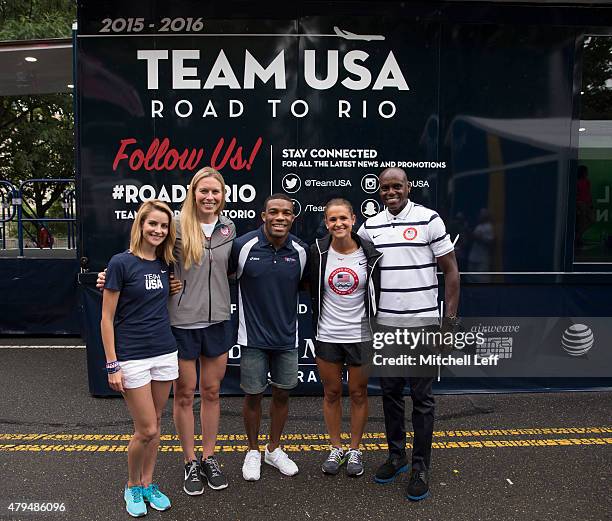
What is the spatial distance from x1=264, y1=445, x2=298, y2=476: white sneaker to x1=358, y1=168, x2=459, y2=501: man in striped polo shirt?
0.75m

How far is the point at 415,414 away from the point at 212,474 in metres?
1.26

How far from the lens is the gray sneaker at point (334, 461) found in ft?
11.5

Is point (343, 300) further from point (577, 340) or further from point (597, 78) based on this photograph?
point (597, 78)

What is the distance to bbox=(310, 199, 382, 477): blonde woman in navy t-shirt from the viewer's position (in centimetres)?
325

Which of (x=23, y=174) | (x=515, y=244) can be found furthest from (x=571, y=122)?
(x=23, y=174)

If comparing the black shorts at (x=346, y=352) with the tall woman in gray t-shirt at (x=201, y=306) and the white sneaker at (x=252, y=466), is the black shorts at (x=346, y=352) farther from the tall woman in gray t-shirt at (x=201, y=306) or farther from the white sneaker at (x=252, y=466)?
the white sneaker at (x=252, y=466)

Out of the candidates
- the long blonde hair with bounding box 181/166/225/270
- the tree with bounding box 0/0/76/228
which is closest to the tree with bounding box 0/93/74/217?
the tree with bounding box 0/0/76/228

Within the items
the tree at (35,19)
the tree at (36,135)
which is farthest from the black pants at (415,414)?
the tree at (36,135)

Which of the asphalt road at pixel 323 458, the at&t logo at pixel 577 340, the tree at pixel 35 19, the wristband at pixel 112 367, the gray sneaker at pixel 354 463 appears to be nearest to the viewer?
the wristband at pixel 112 367

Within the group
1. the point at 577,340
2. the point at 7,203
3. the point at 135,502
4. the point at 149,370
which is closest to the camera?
the point at 149,370

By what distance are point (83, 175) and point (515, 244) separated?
3.81m

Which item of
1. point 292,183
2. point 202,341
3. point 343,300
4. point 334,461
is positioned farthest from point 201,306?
point 292,183

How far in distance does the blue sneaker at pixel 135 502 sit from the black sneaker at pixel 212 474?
418 millimetres

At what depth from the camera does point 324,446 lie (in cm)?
396
